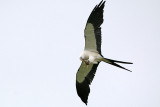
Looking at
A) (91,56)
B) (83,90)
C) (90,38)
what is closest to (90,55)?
(91,56)

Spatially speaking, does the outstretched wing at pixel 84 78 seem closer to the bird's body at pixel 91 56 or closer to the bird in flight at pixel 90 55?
the bird in flight at pixel 90 55

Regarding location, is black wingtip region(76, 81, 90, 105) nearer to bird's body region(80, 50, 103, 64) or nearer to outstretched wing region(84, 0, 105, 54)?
bird's body region(80, 50, 103, 64)

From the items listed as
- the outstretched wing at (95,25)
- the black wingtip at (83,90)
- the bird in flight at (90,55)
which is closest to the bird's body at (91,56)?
the bird in flight at (90,55)

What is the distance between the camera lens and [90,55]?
12.5 metres

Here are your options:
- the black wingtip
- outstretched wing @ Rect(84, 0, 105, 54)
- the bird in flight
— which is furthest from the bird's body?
the black wingtip

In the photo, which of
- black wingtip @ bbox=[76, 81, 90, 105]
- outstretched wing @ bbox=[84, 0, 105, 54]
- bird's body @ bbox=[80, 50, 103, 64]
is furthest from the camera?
black wingtip @ bbox=[76, 81, 90, 105]

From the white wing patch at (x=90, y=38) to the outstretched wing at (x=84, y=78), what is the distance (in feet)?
3.09

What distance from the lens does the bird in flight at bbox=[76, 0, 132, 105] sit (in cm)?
1168

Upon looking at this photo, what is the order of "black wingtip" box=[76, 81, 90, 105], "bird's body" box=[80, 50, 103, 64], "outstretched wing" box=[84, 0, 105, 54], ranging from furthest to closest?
"black wingtip" box=[76, 81, 90, 105] < "bird's body" box=[80, 50, 103, 64] < "outstretched wing" box=[84, 0, 105, 54]

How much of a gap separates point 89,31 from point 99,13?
72 cm

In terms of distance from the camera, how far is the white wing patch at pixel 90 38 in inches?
463

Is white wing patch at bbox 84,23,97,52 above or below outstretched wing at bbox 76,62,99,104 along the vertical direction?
above

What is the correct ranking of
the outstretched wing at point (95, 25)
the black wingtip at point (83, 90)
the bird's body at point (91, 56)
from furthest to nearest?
the black wingtip at point (83, 90) → the bird's body at point (91, 56) → the outstretched wing at point (95, 25)

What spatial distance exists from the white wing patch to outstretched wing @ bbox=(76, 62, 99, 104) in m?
0.94
